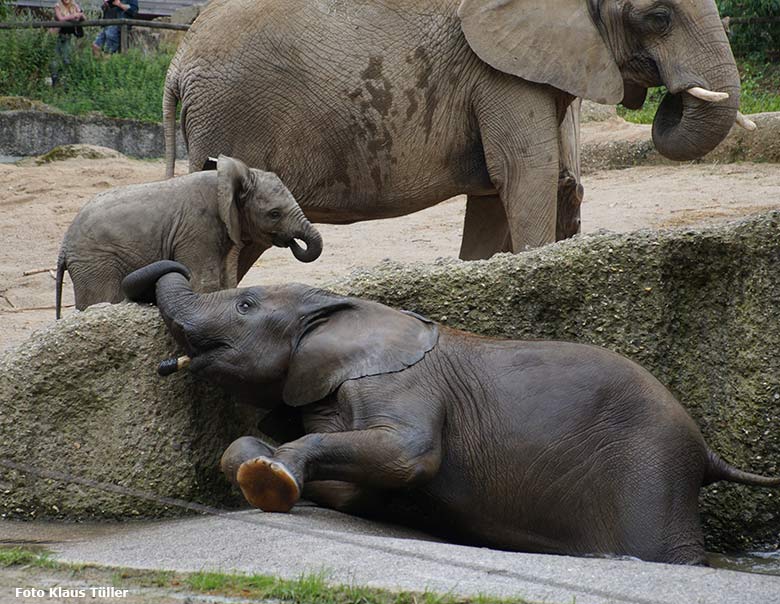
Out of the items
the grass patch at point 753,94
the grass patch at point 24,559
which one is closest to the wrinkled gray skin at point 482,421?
the grass patch at point 24,559

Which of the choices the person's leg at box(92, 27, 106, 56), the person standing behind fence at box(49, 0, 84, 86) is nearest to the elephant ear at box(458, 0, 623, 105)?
the person standing behind fence at box(49, 0, 84, 86)

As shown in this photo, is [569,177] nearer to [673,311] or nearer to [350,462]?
[673,311]

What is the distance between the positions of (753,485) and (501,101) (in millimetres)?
2896

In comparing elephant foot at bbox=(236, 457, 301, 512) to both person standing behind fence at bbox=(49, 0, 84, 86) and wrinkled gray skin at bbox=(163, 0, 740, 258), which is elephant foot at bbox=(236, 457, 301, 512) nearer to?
wrinkled gray skin at bbox=(163, 0, 740, 258)

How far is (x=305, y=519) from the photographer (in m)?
4.14

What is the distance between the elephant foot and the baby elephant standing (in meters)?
2.12

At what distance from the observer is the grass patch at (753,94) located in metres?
14.7

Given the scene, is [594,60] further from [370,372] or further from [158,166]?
[158,166]

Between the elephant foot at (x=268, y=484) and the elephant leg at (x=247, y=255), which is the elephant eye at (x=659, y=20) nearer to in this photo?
the elephant leg at (x=247, y=255)

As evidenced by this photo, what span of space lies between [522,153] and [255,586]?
12.5ft

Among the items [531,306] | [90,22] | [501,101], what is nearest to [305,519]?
[531,306]

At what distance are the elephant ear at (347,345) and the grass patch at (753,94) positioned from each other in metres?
10.5

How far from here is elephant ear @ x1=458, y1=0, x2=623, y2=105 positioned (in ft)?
22.9

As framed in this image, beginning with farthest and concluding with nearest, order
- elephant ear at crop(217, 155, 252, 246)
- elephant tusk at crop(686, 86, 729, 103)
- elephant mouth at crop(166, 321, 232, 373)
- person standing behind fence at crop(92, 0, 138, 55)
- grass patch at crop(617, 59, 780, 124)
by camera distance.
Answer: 1. person standing behind fence at crop(92, 0, 138, 55)
2. grass patch at crop(617, 59, 780, 124)
3. elephant tusk at crop(686, 86, 729, 103)
4. elephant ear at crop(217, 155, 252, 246)
5. elephant mouth at crop(166, 321, 232, 373)
